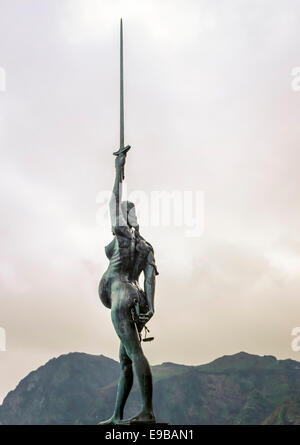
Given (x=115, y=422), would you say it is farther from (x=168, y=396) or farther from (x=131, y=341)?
(x=168, y=396)

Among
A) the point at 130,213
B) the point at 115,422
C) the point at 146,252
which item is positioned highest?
the point at 130,213

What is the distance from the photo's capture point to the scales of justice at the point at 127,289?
1217cm

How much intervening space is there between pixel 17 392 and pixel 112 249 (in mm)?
85871

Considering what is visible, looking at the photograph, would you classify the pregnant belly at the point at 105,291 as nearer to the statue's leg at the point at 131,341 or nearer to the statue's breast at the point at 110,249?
the statue's leg at the point at 131,341

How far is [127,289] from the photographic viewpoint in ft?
41.1

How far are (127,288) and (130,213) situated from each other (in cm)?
158

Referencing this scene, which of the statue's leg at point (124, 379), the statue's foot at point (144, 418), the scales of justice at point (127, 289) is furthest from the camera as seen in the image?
the statue's leg at point (124, 379)

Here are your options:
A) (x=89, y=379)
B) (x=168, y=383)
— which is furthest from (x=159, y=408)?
(x=89, y=379)

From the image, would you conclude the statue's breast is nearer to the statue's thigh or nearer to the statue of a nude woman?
the statue of a nude woman

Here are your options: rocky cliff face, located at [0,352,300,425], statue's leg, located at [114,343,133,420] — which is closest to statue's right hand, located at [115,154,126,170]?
statue's leg, located at [114,343,133,420]

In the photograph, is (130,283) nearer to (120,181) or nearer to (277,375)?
(120,181)

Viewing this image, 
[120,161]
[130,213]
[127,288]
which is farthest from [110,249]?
[120,161]

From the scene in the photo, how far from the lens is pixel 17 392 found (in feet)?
307

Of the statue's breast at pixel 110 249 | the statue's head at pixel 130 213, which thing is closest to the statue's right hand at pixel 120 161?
the statue's head at pixel 130 213
